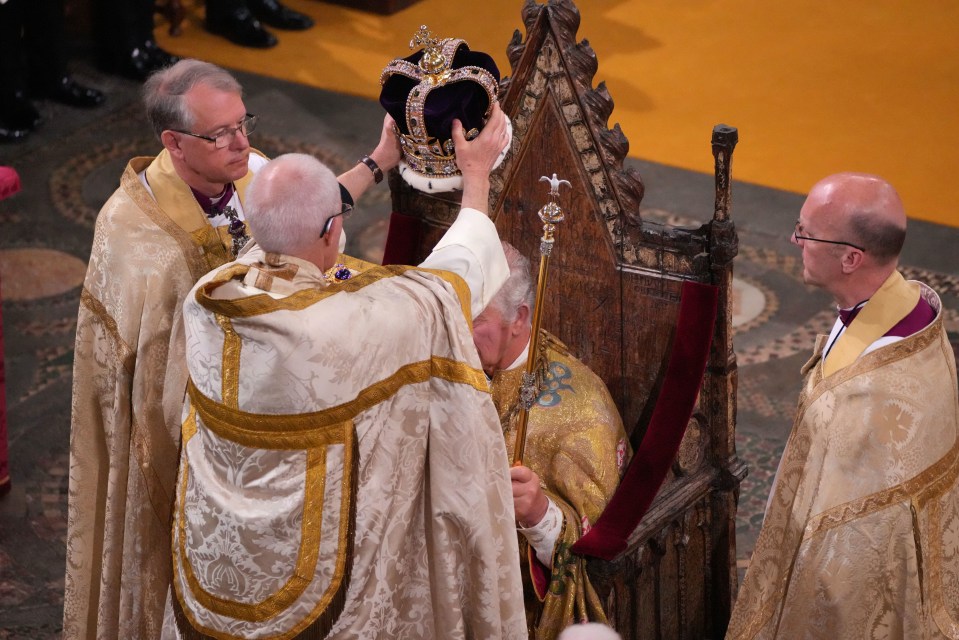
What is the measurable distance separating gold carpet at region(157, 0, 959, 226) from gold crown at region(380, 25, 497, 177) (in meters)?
4.22

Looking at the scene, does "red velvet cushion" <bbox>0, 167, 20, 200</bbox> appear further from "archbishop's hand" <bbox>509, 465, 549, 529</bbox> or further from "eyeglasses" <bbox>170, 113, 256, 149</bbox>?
"archbishop's hand" <bbox>509, 465, 549, 529</bbox>

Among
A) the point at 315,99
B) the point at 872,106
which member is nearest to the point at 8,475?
the point at 315,99

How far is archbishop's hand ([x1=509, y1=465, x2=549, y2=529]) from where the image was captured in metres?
3.43

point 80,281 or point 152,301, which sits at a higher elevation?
point 152,301

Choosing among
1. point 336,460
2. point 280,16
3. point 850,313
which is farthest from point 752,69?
point 336,460

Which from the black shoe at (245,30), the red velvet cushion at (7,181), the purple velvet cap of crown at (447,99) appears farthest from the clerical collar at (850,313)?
the black shoe at (245,30)

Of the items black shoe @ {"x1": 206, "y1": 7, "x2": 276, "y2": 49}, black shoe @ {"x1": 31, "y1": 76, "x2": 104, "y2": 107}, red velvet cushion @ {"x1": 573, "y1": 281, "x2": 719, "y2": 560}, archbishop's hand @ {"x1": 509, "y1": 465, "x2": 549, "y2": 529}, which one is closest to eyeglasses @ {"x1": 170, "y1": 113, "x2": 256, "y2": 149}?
archbishop's hand @ {"x1": 509, "y1": 465, "x2": 549, "y2": 529}

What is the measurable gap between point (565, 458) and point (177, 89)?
1364 millimetres

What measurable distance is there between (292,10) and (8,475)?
5.42m

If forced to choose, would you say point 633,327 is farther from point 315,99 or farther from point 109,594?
point 315,99

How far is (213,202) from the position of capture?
365cm

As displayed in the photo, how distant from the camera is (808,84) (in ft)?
27.9

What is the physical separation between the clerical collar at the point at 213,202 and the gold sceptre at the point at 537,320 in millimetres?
855

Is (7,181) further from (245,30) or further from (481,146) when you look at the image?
(245,30)
